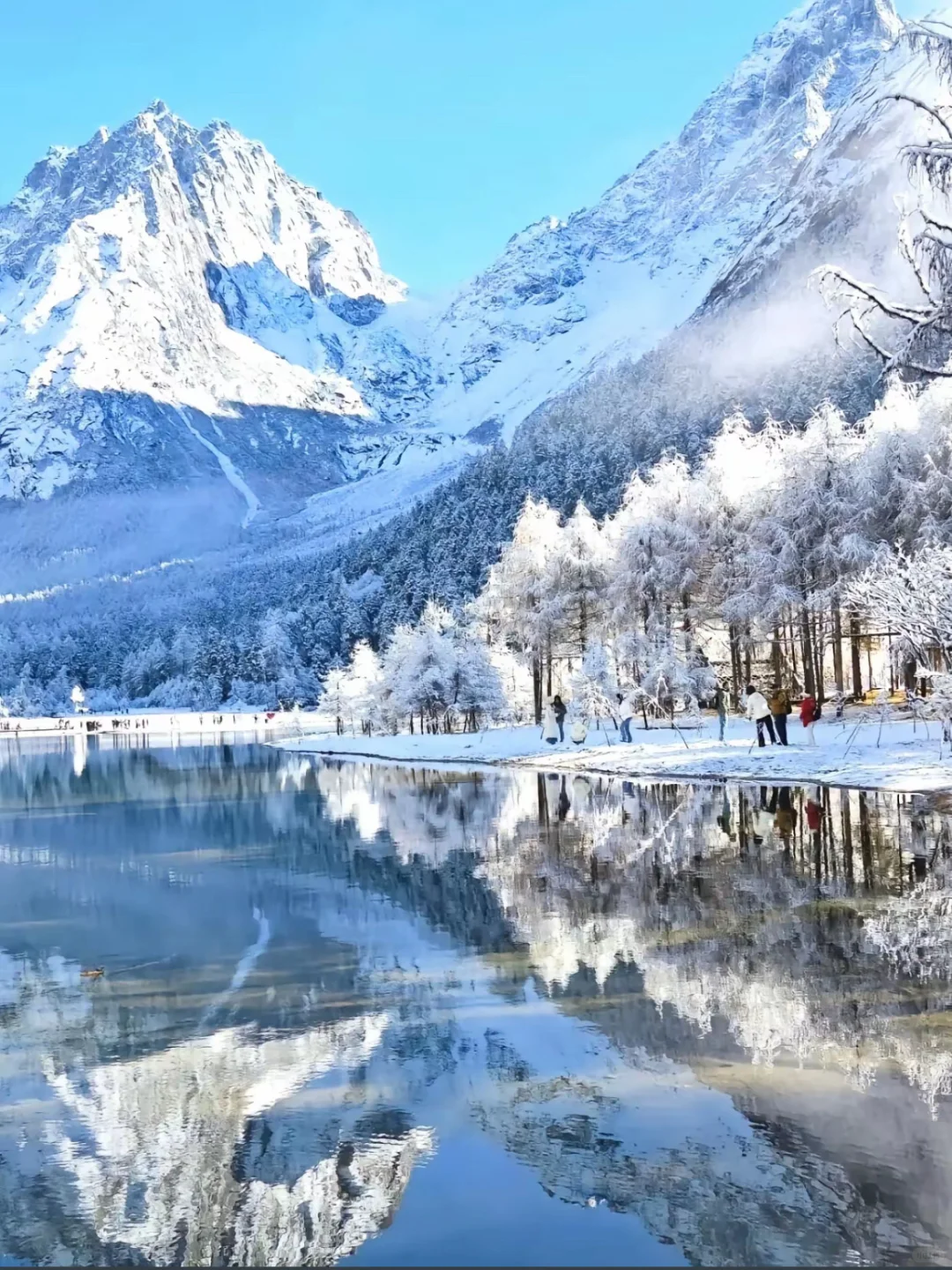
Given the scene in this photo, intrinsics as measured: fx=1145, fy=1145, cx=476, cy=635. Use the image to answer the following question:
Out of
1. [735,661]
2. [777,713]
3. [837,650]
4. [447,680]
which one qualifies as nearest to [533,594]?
[447,680]

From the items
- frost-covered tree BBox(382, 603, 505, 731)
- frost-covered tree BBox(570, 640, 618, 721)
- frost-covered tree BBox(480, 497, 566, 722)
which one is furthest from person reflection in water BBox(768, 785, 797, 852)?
frost-covered tree BBox(382, 603, 505, 731)

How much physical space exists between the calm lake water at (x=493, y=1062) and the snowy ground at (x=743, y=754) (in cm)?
905

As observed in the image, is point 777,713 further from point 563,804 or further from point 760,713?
point 563,804

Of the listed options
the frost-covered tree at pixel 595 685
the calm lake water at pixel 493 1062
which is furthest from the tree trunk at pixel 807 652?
the calm lake water at pixel 493 1062

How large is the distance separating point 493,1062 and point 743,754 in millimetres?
24324

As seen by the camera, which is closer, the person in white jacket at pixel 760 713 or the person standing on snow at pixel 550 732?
the person in white jacket at pixel 760 713

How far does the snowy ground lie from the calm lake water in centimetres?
905

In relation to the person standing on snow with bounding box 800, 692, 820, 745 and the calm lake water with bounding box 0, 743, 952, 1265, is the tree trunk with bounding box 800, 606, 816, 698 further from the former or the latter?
the calm lake water with bounding box 0, 743, 952, 1265

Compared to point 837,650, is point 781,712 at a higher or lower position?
lower

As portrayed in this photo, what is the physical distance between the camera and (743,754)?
3081 centimetres

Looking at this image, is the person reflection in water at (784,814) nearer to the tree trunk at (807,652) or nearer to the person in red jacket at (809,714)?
the person in red jacket at (809,714)

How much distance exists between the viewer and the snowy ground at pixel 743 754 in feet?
82.1

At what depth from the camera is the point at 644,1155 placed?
236 inches

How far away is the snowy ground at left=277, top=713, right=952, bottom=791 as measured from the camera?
2503 cm
